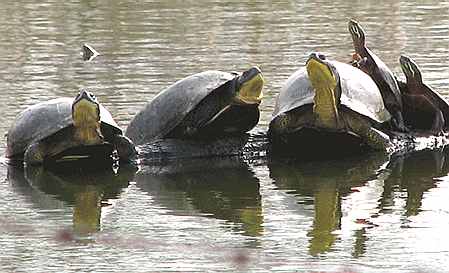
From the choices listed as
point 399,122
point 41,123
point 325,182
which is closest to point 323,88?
point 325,182

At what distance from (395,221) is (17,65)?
7392mm

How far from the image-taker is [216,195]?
25.0ft

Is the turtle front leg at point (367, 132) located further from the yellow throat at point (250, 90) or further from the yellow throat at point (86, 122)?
the yellow throat at point (86, 122)

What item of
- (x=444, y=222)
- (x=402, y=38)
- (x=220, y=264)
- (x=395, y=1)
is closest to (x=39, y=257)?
(x=220, y=264)

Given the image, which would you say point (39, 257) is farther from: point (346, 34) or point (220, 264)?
point (346, 34)

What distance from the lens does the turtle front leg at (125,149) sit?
8484 mm

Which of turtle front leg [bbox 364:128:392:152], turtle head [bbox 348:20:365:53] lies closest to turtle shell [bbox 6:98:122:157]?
turtle front leg [bbox 364:128:392:152]

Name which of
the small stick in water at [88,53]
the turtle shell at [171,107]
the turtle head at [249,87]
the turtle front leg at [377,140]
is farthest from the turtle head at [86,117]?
the small stick in water at [88,53]

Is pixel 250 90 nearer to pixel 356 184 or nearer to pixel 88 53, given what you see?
pixel 356 184

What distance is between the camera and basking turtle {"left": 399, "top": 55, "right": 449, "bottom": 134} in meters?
9.18

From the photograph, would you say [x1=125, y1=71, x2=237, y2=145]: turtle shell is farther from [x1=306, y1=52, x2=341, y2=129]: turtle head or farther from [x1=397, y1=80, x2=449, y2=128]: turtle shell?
[x1=397, y1=80, x2=449, y2=128]: turtle shell

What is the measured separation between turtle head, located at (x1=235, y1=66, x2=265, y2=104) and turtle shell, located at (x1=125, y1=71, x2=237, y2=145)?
0.63 ft

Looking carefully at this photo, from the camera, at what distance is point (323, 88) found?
843cm

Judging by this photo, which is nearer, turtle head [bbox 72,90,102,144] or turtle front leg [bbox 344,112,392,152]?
turtle head [bbox 72,90,102,144]
